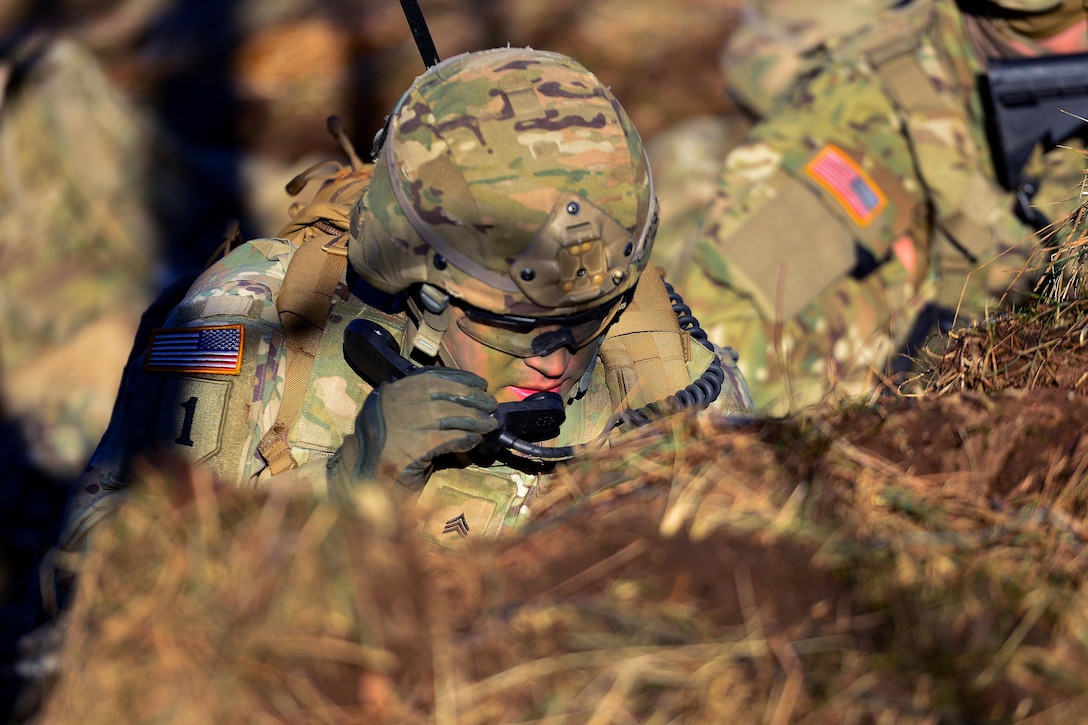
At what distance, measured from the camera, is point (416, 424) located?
7.93 feet

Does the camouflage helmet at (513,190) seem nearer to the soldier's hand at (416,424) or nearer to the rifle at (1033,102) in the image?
the soldier's hand at (416,424)

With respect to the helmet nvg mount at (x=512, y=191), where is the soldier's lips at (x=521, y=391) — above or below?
below

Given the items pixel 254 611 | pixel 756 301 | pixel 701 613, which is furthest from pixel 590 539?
pixel 756 301

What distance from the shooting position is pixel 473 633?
4.52ft

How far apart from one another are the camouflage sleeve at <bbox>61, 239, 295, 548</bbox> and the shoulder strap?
0.15 feet

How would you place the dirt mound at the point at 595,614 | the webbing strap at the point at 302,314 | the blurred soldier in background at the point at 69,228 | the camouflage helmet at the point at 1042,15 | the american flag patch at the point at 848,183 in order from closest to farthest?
the dirt mound at the point at 595,614 → the webbing strap at the point at 302,314 → the american flag patch at the point at 848,183 → the camouflage helmet at the point at 1042,15 → the blurred soldier in background at the point at 69,228

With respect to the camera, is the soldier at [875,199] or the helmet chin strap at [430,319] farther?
the soldier at [875,199]

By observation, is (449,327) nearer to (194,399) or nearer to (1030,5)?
(194,399)

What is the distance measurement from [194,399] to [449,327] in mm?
670

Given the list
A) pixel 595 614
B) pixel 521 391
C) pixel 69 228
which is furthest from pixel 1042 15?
pixel 69 228

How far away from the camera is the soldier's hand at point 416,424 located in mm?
2414

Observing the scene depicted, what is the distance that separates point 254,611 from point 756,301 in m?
4.19

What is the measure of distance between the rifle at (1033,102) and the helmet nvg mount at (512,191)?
3571 mm

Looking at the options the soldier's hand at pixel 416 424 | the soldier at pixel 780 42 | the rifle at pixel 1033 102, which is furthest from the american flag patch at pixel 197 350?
the soldier at pixel 780 42
